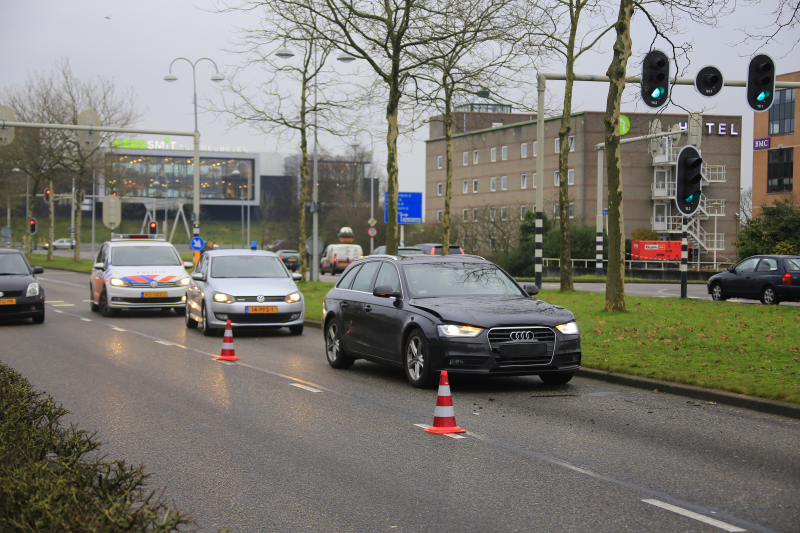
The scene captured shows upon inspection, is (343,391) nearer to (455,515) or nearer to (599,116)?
(455,515)

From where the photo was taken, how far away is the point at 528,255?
50406 mm

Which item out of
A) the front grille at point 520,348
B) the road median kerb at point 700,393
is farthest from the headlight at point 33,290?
the front grille at point 520,348

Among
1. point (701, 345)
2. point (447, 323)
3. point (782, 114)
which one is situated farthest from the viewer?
point (782, 114)

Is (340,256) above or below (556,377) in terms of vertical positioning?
above

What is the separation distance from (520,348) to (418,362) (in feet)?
4.09

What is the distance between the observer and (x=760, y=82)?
1702 cm

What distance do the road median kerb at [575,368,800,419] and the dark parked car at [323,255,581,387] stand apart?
0.76m

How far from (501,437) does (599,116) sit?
238 ft

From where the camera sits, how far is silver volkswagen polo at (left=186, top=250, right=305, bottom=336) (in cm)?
1641

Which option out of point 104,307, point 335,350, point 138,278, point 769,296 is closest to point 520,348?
point 335,350

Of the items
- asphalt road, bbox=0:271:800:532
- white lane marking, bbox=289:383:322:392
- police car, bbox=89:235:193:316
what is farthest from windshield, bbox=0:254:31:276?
white lane marking, bbox=289:383:322:392

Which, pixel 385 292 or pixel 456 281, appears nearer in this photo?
pixel 385 292

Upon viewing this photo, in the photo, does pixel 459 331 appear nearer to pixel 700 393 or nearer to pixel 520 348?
pixel 520 348

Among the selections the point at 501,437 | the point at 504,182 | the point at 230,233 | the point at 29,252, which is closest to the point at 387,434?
the point at 501,437
